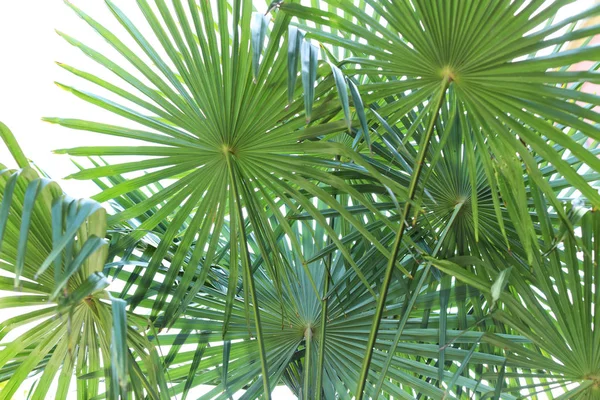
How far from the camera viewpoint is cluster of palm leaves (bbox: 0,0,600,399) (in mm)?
1106

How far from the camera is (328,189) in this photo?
4.72ft

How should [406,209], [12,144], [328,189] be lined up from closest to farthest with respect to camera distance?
[12,144]
[406,209]
[328,189]

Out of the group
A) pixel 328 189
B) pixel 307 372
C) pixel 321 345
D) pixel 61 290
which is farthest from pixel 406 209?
pixel 61 290

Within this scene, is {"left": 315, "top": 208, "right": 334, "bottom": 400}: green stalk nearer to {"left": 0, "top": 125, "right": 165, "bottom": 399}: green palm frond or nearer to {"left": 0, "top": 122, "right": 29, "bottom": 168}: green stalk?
{"left": 0, "top": 125, "right": 165, "bottom": 399}: green palm frond

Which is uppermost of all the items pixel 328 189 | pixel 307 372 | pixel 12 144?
pixel 328 189

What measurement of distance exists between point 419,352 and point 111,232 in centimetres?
76

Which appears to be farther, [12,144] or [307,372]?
[307,372]

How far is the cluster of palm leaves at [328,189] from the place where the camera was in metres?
1.11

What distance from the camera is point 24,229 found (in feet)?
2.77

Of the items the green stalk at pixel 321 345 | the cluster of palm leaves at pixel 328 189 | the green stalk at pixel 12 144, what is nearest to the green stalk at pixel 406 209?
the cluster of palm leaves at pixel 328 189

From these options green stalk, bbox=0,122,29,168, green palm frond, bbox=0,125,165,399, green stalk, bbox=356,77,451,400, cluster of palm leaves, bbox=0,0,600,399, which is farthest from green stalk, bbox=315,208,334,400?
green stalk, bbox=0,122,29,168

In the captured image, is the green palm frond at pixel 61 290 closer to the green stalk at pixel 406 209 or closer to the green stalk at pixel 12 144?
the green stalk at pixel 12 144

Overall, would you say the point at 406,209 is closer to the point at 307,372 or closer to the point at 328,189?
the point at 328,189

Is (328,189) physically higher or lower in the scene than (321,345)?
higher
